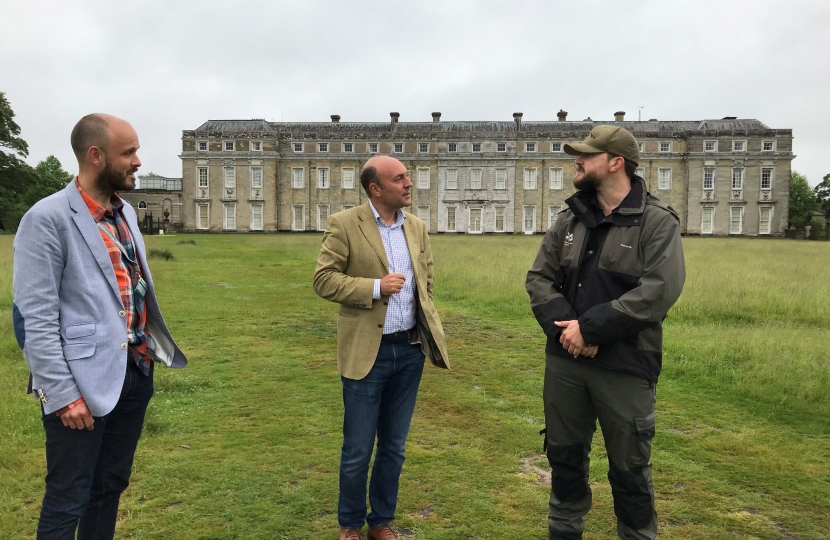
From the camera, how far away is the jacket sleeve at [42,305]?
7.54ft

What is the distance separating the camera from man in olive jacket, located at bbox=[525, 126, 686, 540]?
2.77 m

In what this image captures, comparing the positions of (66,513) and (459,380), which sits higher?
(66,513)

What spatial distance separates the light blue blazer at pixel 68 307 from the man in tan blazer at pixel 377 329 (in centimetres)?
110

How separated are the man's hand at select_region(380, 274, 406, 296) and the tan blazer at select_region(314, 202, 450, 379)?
6 cm

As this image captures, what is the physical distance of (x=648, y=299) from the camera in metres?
2.70

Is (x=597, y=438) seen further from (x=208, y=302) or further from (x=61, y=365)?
(x=208, y=302)

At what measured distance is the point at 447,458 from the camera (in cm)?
445

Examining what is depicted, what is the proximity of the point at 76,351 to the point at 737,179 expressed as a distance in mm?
61368

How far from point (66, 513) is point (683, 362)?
687 centimetres

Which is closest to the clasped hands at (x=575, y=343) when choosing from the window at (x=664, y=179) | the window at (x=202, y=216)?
the window at (x=664, y=179)

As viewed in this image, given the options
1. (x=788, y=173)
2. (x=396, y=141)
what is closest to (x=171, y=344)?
(x=396, y=141)

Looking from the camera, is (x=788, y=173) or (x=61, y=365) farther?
(x=788, y=173)

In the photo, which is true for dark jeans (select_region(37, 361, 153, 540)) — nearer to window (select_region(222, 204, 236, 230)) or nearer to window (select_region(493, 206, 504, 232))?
window (select_region(493, 206, 504, 232))

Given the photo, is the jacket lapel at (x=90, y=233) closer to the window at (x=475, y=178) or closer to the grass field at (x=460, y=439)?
the grass field at (x=460, y=439)
